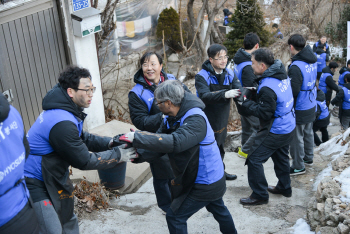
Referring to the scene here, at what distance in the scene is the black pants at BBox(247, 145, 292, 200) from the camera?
3.92m

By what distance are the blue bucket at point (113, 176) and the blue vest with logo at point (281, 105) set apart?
1.95 meters

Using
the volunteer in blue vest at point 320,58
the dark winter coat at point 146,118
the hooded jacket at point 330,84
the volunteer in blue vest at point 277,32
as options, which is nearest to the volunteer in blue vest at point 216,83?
the dark winter coat at point 146,118

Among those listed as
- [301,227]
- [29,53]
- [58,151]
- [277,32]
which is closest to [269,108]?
[301,227]

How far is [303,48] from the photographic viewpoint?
15.8 ft

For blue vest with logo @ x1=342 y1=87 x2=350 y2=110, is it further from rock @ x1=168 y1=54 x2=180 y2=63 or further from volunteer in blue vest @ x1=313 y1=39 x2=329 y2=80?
rock @ x1=168 y1=54 x2=180 y2=63

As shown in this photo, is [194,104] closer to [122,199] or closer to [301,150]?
[122,199]

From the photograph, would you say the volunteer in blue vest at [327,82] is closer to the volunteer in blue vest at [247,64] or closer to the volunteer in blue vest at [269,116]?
the volunteer in blue vest at [247,64]

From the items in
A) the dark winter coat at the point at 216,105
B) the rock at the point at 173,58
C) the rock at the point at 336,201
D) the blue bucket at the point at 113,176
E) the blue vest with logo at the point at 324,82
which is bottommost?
the rock at the point at 173,58

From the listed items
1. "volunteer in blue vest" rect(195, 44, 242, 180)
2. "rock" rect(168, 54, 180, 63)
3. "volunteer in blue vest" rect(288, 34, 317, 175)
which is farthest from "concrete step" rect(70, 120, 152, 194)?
"rock" rect(168, 54, 180, 63)

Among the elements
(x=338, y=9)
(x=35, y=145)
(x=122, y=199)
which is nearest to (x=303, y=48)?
(x=122, y=199)

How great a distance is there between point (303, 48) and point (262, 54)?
49.8 inches

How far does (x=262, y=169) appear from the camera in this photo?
13.0ft

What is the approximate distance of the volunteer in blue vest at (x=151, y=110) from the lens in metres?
3.56

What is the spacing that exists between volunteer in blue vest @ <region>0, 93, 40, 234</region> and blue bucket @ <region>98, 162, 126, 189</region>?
2028mm
